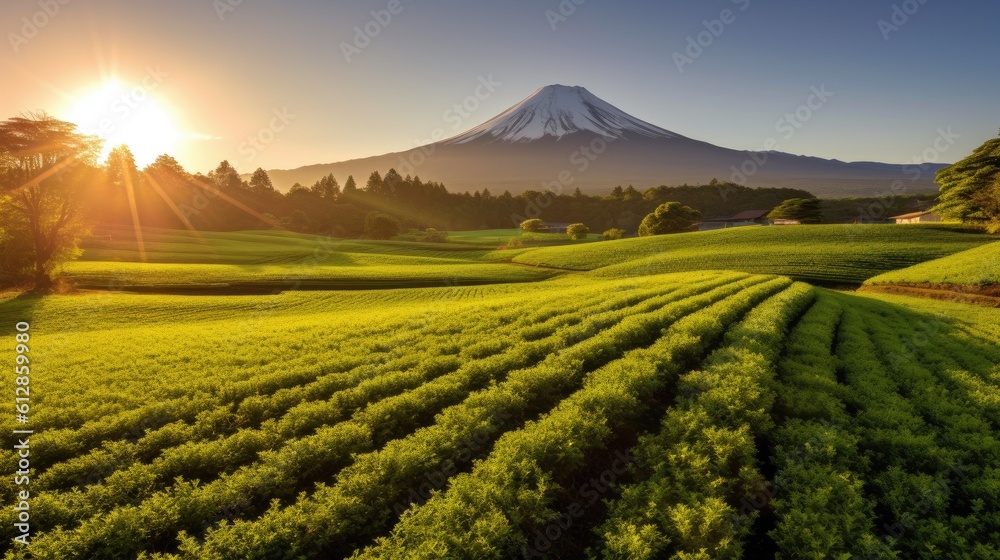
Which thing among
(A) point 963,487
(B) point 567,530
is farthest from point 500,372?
(A) point 963,487

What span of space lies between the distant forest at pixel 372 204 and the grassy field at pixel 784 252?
71237 millimetres

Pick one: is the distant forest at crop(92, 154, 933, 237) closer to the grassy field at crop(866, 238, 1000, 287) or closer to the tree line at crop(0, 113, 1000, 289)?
the tree line at crop(0, 113, 1000, 289)

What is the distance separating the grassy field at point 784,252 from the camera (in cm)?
4441

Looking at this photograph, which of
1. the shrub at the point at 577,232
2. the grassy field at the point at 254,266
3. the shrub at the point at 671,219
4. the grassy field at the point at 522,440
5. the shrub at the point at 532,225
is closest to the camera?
the grassy field at the point at 522,440

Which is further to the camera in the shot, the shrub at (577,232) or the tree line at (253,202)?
the shrub at (577,232)

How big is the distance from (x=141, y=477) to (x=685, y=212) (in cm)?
10060

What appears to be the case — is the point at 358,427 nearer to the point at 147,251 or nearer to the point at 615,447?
the point at 615,447

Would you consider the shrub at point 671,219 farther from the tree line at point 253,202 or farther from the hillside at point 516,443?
the hillside at point 516,443

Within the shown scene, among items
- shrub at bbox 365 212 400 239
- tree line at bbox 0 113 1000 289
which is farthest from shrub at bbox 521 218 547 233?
shrub at bbox 365 212 400 239

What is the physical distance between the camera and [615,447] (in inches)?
361

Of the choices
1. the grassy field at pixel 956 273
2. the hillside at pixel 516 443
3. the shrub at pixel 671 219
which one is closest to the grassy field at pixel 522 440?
the hillside at pixel 516 443

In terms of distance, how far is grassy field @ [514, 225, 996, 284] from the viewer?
44406mm

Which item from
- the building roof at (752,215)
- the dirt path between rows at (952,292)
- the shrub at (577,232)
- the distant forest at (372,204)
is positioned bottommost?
the dirt path between rows at (952,292)

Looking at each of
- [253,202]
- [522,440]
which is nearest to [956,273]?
[522,440]
